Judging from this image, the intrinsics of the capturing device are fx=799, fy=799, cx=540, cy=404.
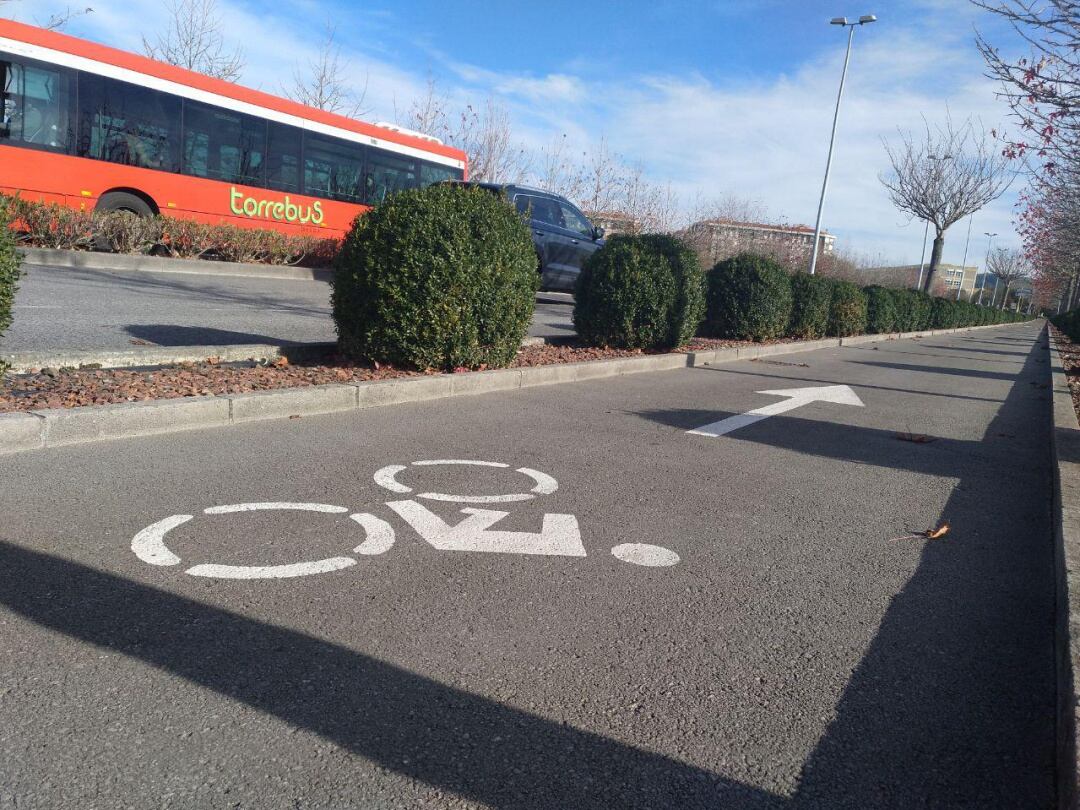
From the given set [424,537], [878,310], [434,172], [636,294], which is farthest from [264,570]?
[878,310]

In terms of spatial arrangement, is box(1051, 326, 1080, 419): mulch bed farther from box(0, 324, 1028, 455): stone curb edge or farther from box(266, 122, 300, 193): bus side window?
box(266, 122, 300, 193): bus side window

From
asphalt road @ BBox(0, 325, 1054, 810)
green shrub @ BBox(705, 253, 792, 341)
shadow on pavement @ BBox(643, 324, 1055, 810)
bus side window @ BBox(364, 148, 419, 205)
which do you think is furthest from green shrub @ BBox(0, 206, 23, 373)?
bus side window @ BBox(364, 148, 419, 205)

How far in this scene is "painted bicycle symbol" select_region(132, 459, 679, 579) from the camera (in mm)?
3162

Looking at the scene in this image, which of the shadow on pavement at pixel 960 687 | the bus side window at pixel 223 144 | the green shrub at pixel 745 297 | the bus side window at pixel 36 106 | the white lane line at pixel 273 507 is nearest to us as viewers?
the shadow on pavement at pixel 960 687

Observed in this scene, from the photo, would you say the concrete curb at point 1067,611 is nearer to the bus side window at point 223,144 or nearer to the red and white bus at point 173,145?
the red and white bus at point 173,145

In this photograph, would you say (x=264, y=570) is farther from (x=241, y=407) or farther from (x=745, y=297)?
(x=745, y=297)

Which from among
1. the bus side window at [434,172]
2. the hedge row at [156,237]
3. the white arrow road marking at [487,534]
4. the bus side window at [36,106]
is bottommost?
the white arrow road marking at [487,534]

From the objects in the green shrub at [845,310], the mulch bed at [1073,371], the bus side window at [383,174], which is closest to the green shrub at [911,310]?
the mulch bed at [1073,371]

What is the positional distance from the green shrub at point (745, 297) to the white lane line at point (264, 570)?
42.4 feet

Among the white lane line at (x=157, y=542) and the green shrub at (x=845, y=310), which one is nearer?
the white lane line at (x=157, y=542)

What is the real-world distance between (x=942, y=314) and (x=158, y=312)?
36.3m

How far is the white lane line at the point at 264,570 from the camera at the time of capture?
307 cm

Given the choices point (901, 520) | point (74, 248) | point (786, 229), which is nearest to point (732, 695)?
point (901, 520)

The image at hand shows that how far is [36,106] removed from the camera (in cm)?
1385
